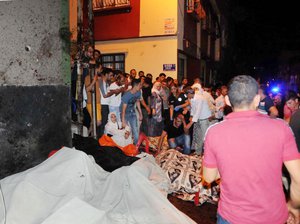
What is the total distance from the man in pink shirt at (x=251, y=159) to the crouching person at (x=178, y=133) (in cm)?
603

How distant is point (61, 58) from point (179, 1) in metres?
11.4

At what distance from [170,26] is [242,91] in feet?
42.7

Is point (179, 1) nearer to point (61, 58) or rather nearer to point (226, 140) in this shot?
point (61, 58)

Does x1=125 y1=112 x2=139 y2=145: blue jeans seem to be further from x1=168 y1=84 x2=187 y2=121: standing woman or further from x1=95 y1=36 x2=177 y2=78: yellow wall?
x1=95 y1=36 x2=177 y2=78: yellow wall

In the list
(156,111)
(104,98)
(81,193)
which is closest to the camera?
(81,193)

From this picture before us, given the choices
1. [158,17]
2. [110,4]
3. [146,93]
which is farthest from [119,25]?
[146,93]

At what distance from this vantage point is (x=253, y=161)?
7.54ft

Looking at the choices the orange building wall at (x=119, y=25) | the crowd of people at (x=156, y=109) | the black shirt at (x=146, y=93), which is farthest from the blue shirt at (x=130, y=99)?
the orange building wall at (x=119, y=25)

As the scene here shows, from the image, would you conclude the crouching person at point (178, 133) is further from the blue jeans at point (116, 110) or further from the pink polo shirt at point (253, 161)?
the pink polo shirt at point (253, 161)

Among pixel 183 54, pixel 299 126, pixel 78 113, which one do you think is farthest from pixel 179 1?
pixel 299 126

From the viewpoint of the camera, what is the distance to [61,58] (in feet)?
15.7

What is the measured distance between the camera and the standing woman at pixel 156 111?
10.0 m

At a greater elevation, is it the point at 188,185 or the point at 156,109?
the point at 156,109

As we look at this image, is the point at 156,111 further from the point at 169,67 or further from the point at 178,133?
the point at 169,67
